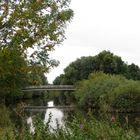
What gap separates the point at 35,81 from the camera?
70.0 ft

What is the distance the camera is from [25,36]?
19.7 m

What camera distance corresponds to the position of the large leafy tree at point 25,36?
19.4 m

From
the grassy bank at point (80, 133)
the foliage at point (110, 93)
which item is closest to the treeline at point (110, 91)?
the foliage at point (110, 93)

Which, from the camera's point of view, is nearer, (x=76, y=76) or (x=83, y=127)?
(x=83, y=127)

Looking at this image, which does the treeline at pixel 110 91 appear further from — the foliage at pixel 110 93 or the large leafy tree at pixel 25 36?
the large leafy tree at pixel 25 36

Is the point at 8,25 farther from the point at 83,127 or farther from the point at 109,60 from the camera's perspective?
the point at 109,60

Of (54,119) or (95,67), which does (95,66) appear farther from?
(54,119)

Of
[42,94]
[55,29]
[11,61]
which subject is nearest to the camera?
[11,61]

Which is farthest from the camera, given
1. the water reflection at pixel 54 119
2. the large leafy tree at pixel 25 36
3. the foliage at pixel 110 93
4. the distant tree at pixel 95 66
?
the distant tree at pixel 95 66

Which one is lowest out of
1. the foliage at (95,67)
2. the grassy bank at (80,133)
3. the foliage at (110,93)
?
the grassy bank at (80,133)

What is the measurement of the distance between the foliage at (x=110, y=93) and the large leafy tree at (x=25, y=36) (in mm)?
41302

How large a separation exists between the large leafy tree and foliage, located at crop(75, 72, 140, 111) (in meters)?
41.3

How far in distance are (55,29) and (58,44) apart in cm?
81

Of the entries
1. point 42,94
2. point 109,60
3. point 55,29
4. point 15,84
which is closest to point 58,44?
point 55,29
